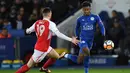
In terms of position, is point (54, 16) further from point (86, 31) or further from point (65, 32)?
point (86, 31)

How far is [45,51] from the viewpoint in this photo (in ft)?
39.1

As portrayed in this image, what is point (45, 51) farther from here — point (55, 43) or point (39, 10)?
point (39, 10)

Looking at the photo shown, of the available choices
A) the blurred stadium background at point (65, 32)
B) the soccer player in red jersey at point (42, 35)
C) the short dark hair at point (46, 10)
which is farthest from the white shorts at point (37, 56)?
the blurred stadium background at point (65, 32)

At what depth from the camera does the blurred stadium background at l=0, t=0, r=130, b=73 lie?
1805 centimetres

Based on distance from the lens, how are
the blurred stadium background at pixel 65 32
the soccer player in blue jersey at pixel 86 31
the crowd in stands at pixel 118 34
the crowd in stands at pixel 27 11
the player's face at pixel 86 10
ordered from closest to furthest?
the player's face at pixel 86 10 < the soccer player in blue jersey at pixel 86 31 < the blurred stadium background at pixel 65 32 < the crowd in stands at pixel 118 34 < the crowd in stands at pixel 27 11

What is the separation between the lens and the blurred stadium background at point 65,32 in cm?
1805

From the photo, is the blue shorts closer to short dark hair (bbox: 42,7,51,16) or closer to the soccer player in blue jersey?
the soccer player in blue jersey

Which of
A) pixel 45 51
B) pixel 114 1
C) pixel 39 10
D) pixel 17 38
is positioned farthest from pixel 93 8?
pixel 45 51

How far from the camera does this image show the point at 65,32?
19.7 meters

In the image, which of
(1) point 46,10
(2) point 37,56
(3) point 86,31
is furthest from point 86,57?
(1) point 46,10

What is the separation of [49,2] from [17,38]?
3.04m

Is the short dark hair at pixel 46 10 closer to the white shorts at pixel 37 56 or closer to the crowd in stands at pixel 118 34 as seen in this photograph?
the white shorts at pixel 37 56

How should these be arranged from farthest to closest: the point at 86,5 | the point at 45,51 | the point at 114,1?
the point at 114,1 → the point at 86,5 → the point at 45,51

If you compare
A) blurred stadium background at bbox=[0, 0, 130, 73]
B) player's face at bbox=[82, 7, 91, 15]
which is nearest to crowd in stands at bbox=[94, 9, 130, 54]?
blurred stadium background at bbox=[0, 0, 130, 73]
